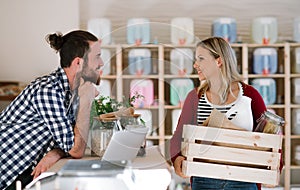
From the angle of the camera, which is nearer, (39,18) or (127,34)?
(127,34)

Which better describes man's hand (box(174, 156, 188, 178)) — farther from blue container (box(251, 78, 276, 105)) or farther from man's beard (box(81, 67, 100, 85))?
blue container (box(251, 78, 276, 105))

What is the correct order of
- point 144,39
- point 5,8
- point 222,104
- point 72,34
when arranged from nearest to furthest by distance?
point 144,39 → point 222,104 → point 72,34 → point 5,8

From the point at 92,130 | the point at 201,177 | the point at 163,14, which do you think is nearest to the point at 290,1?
the point at 163,14

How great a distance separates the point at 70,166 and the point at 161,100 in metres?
0.34

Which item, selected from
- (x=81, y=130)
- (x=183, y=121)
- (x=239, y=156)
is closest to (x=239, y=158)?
(x=239, y=156)

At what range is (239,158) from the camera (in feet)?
5.69

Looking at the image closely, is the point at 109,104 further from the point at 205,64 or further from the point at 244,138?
the point at 244,138

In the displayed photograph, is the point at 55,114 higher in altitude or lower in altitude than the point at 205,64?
lower

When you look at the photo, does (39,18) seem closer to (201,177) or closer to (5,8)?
(5,8)

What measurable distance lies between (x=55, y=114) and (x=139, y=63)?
384 mm

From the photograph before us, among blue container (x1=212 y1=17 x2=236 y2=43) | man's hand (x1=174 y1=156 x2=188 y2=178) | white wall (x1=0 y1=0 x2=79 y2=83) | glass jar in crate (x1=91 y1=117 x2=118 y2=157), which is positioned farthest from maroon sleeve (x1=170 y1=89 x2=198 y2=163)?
white wall (x1=0 y1=0 x2=79 y2=83)

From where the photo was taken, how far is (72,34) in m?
1.83

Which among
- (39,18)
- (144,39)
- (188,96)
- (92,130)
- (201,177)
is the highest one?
(39,18)

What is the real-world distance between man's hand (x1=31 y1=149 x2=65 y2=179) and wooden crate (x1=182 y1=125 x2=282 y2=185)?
450 millimetres
